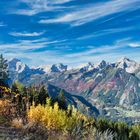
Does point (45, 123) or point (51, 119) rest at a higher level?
point (51, 119)

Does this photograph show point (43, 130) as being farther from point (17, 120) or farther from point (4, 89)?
point (4, 89)

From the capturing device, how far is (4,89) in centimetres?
1608

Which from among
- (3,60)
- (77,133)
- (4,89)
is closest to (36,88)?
(4,89)

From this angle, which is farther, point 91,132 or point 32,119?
point 32,119

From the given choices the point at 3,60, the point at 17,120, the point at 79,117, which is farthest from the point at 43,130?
the point at 3,60

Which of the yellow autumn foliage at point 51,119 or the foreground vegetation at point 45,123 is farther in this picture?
the yellow autumn foliage at point 51,119

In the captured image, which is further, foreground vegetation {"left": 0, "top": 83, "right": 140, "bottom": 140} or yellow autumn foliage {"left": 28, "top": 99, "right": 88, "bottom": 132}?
yellow autumn foliage {"left": 28, "top": 99, "right": 88, "bottom": 132}

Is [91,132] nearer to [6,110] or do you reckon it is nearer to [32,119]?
[32,119]

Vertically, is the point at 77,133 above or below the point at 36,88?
below

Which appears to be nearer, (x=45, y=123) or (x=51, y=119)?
(x=45, y=123)

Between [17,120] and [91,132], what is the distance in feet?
11.6

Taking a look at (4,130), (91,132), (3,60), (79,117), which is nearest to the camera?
(91,132)

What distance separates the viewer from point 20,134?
1327 centimetres

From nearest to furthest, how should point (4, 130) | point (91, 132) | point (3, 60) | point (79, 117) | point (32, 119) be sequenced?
1. point (91, 132)
2. point (4, 130)
3. point (32, 119)
4. point (79, 117)
5. point (3, 60)
